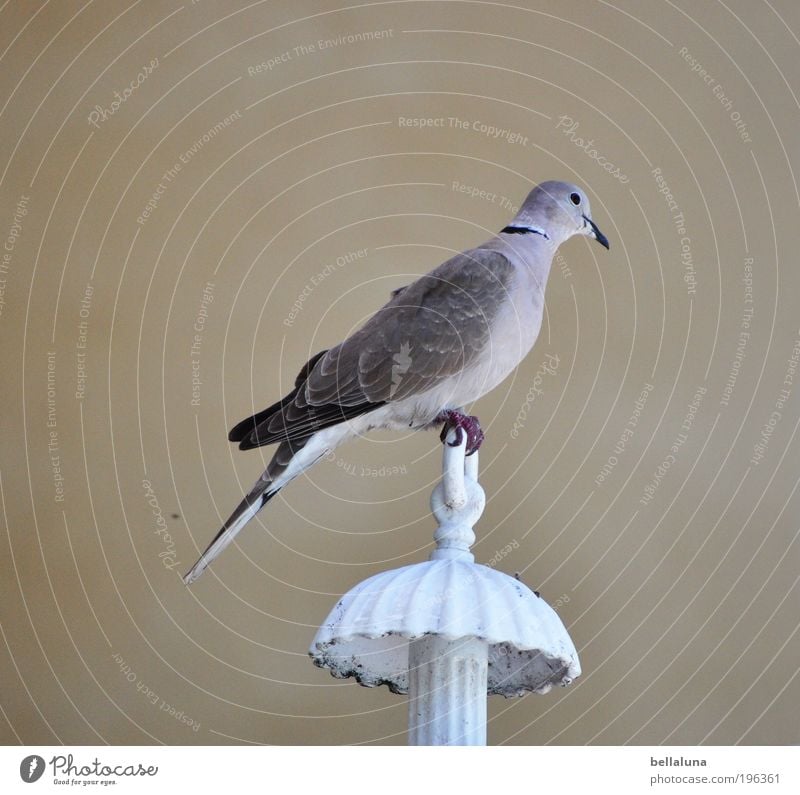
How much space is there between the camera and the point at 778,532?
260 cm
